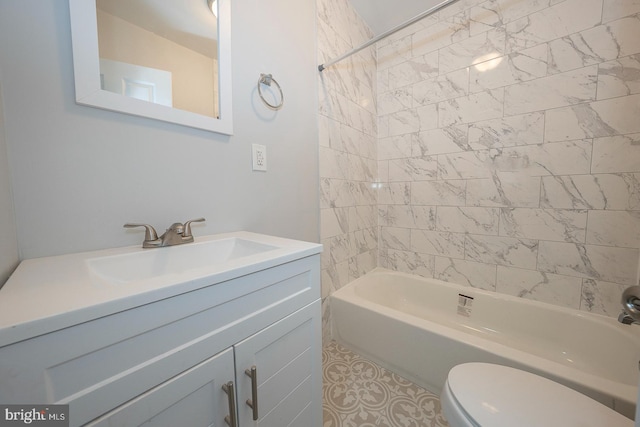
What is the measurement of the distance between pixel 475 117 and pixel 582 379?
152cm

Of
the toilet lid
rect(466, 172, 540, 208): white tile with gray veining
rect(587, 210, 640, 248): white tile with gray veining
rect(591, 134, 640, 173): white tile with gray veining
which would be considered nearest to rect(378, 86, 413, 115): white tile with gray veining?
rect(466, 172, 540, 208): white tile with gray veining

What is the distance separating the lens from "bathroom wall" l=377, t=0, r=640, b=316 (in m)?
1.22

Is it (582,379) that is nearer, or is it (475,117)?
(582,379)

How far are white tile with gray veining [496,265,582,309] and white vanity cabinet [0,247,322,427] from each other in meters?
1.52

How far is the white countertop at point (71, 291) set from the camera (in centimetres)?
32

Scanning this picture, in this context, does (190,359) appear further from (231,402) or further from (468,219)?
(468,219)

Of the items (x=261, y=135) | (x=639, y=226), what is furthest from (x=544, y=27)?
(x=261, y=135)

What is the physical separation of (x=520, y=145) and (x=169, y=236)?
203cm

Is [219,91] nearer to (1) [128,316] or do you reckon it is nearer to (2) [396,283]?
(1) [128,316]

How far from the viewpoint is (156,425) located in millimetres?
452

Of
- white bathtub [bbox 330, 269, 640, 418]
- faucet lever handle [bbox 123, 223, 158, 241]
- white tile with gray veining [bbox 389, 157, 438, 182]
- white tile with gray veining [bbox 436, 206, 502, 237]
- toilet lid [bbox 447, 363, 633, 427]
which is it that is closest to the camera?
toilet lid [bbox 447, 363, 633, 427]

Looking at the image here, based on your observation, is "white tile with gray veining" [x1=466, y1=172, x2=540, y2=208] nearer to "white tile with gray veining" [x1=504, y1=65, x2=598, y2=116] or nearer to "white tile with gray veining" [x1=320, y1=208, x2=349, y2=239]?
"white tile with gray veining" [x1=504, y1=65, x2=598, y2=116]

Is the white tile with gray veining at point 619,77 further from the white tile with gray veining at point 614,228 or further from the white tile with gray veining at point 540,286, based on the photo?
the white tile with gray veining at point 540,286

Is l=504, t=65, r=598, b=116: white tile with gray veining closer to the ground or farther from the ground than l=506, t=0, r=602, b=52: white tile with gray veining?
closer to the ground
